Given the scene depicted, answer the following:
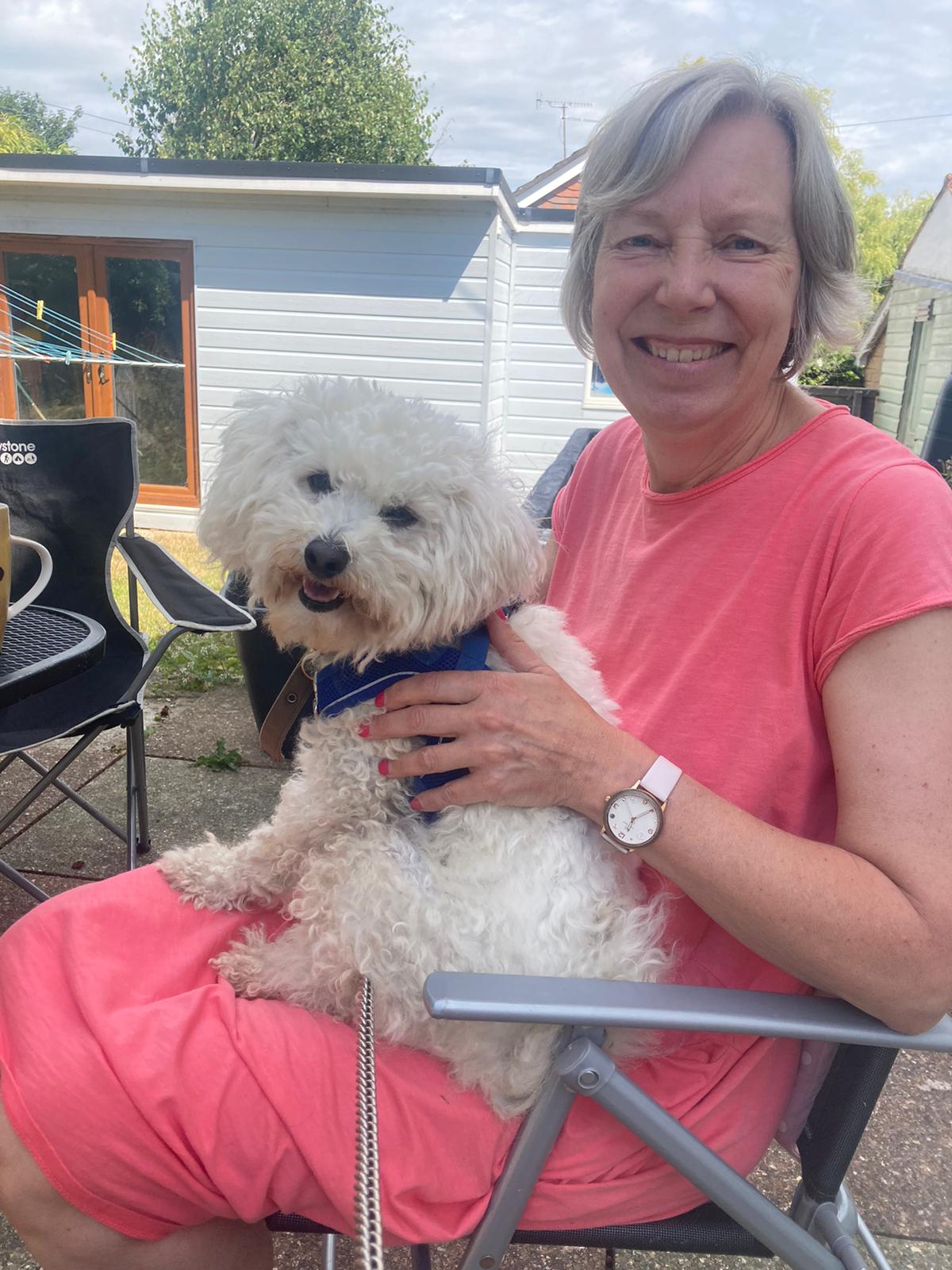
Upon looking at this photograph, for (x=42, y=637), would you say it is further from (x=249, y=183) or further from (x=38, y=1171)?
(x=249, y=183)

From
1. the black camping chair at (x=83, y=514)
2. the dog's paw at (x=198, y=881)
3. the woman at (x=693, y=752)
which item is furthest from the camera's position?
the black camping chair at (x=83, y=514)

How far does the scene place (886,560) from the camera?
3.75 ft

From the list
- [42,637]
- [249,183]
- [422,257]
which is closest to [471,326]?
[422,257]

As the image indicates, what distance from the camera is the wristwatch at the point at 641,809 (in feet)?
3.95

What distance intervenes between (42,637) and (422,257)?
7.33 meters

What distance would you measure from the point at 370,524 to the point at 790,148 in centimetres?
87

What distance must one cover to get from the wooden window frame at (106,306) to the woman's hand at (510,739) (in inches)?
314

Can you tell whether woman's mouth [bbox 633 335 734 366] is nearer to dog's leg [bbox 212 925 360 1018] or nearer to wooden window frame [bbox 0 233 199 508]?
dog's leg [bbox 212 925 360 1018]

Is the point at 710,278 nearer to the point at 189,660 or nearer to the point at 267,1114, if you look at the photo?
the point at 267,1114

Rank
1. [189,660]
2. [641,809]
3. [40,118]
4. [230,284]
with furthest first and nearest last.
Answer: [40,118] → [230,284] → [189,660] → [641,809]

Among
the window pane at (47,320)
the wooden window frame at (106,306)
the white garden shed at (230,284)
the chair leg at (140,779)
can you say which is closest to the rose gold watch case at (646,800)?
the chair leg at (140,779)

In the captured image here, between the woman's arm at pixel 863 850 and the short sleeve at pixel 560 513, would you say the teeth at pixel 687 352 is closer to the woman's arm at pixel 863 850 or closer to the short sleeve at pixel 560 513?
the short sleeve at pixel 560 513

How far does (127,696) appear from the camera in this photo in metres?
2.79

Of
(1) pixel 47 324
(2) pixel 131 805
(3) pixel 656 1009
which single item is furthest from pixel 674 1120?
(1) pixel 47 324
